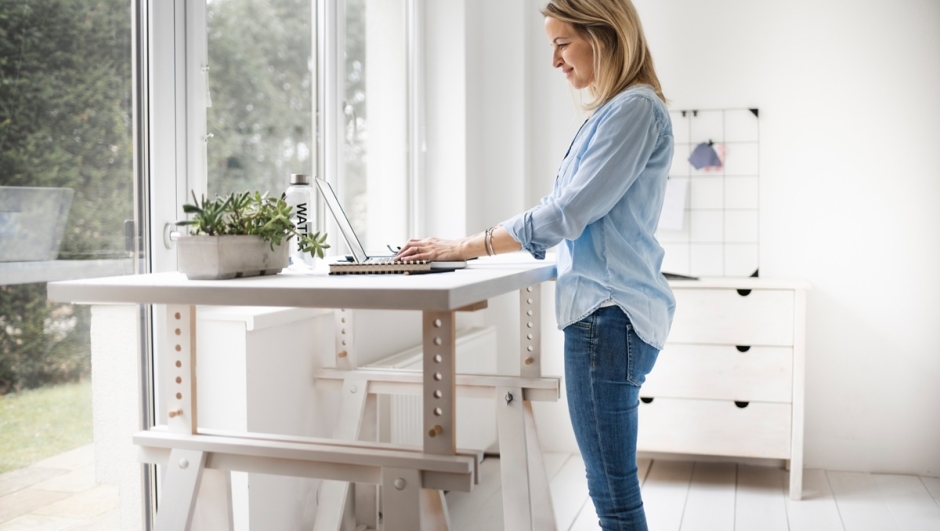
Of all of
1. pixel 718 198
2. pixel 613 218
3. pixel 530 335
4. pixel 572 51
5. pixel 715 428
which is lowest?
pixel 715 428

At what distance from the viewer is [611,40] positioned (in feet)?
5.24

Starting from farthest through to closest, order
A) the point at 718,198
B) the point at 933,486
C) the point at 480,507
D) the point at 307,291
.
A: 1. the point at 718,198
2. the point at 933,486
3. the point at 480,507
4. the point at 307,291

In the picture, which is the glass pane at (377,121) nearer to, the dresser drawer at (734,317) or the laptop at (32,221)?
the dresser drawer at (734,317)

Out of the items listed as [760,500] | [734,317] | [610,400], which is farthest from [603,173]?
[760,500]

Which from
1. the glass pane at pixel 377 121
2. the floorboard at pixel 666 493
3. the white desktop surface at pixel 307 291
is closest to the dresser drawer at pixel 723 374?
the floorboard at pixel 666 493

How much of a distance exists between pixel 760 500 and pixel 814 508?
0.57 feet

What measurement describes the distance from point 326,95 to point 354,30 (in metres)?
0.37

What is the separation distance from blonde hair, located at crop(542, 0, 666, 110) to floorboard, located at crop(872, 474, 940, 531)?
1.87 metres

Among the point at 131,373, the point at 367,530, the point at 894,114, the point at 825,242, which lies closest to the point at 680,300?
the point at 825,242

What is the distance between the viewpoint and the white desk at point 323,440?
3.62 feet

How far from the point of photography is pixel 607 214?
154 centimetres

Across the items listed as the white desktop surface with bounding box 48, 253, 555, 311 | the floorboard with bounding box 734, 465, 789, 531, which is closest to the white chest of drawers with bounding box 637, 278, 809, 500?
the floorboard with bounding box 734, 465, 789, 531

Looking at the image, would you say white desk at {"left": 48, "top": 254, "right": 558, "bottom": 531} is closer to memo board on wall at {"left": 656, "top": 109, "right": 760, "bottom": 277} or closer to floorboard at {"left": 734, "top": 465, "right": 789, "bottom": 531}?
floorboard at {"left": 734, "top": 465, "right": 789, "bottom": 531}

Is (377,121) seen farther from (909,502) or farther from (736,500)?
(909,502)
